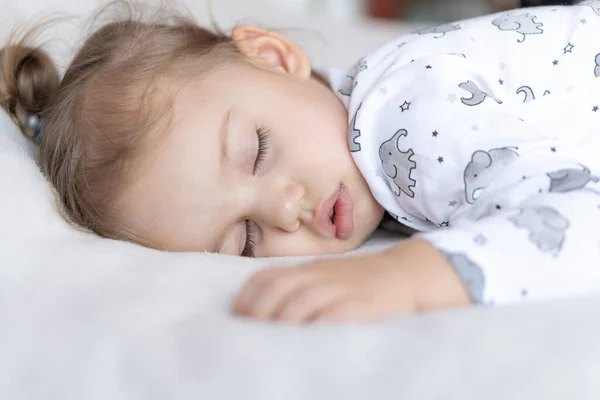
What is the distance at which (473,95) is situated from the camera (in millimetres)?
866

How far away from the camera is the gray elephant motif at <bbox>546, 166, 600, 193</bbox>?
747 millimetres

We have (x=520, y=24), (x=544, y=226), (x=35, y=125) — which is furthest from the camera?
(x=35, y=125)

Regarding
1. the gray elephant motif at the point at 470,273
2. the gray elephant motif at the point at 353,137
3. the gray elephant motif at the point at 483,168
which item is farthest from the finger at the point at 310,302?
the gray elephant motif at the point at 353,137

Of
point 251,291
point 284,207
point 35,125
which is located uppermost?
point 251,291

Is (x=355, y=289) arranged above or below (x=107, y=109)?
→ above

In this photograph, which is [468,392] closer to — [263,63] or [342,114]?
[342,114]

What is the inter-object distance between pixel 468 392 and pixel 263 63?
0.69m

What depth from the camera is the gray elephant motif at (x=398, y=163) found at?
89 centimetres

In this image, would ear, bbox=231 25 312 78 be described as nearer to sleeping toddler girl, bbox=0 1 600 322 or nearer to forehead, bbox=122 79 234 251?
sleeping toddler girl, bbox=0 1 600 322

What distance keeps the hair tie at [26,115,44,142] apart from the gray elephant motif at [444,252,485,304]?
0.73m

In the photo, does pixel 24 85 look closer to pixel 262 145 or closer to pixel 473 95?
pixel 262 145

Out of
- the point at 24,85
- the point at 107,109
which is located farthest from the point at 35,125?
the point at 107,109

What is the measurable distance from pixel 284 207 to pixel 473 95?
0.86 ft

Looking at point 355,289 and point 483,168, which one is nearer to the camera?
point 355,289
